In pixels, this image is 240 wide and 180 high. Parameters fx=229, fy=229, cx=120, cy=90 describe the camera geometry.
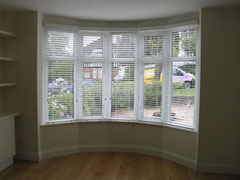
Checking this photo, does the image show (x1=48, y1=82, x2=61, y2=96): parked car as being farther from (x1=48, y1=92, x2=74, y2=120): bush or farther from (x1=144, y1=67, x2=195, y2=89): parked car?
(x1=144, y1=67, x2=195, y2=89): parked car

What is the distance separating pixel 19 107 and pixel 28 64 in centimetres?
78

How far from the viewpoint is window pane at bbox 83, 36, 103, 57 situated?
178 inches

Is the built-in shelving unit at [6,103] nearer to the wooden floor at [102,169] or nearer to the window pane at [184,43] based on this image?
the wooden floor at [102,169]

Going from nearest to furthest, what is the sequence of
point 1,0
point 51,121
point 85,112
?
point 1,0 < point 51,121 < point 85,112

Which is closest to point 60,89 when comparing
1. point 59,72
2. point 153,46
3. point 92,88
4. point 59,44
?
point 59,72

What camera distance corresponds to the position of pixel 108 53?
455cm

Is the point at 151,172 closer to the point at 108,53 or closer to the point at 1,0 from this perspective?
the point at 108,53

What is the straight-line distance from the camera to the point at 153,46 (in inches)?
173

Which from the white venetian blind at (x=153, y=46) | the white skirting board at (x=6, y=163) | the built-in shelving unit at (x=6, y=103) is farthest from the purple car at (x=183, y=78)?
the white skirting board at (x=6, y=163)

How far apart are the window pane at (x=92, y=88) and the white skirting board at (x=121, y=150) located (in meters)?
0.69

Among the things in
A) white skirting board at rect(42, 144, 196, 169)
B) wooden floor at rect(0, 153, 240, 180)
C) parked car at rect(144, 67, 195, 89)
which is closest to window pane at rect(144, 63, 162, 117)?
→ parked car at rect(144, 67, 195, 89)

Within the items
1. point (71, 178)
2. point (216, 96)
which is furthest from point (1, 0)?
point (216, 96)

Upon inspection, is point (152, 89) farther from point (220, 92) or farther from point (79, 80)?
point (79, 80)

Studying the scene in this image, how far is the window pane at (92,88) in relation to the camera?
4.55 m
